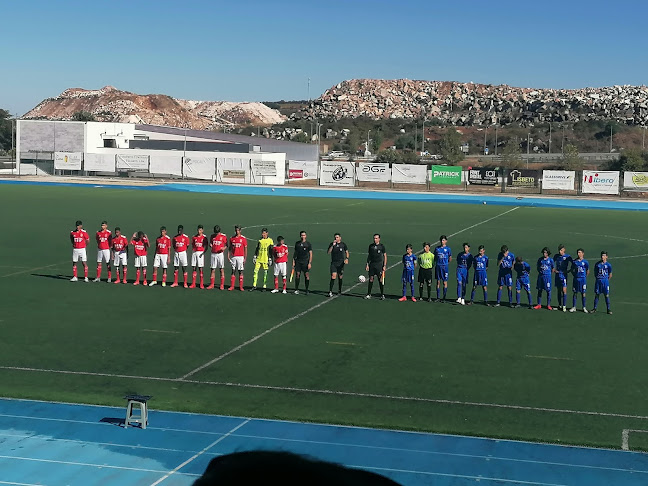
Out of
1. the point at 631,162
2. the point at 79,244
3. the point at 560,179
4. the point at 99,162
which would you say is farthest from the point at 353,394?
the point at 631,162

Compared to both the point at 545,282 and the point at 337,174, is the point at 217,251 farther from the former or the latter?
the point at 337,174

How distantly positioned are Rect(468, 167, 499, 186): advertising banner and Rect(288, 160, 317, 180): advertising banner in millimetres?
13231

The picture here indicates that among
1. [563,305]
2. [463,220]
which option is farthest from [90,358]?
[463,220]

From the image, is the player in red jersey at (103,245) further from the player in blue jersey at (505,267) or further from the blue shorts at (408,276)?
the player in blue jersey at (505,267)

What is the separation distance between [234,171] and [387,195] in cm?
1531

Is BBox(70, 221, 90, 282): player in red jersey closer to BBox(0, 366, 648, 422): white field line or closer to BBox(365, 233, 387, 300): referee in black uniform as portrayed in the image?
BBox(365, 233, 387, 300): referee in black uniform

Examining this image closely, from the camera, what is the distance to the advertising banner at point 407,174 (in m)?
67.4

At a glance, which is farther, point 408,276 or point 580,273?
point 408,276

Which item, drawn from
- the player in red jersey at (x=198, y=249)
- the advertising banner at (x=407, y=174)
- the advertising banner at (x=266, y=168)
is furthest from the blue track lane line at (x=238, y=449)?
the advertising banner at (x=266, y=168)

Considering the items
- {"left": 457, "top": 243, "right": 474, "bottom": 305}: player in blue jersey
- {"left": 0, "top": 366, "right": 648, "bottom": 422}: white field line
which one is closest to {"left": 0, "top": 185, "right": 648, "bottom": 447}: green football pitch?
{"left": 0, "top": 366, "right": 648, "bottom": 422}: white field line

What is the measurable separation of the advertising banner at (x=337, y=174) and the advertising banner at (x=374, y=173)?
78 cm

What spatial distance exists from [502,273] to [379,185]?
157 ft

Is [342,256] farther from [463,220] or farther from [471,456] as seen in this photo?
[463,220]

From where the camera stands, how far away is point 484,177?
6581 centimetres
